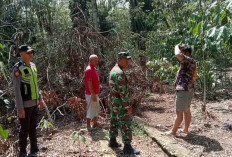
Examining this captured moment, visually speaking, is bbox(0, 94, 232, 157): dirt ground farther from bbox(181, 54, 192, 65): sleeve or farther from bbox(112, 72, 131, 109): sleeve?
bbox(181, 54, 192, 65): sleeve

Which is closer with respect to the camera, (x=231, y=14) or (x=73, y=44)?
(x=231, y=14)

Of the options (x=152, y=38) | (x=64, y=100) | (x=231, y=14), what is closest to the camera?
(x=231, y=14)

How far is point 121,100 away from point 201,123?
8.49 feet

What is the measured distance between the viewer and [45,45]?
721 cm

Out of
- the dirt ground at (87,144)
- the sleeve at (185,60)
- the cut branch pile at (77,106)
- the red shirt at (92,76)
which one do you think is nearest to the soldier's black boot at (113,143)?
the dirt ground at (87,144)

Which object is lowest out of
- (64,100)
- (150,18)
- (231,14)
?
(64,100)

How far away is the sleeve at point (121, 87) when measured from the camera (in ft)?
13.2

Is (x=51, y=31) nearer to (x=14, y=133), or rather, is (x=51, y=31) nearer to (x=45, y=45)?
(x=45, y=45)

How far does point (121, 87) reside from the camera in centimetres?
404

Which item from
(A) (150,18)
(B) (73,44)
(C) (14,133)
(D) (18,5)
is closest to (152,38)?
(A) (150,18)

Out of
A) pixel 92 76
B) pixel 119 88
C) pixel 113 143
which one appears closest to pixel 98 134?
pixel 113 143

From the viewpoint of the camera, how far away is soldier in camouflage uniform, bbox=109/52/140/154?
13.3ft

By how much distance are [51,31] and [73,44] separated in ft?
4.85

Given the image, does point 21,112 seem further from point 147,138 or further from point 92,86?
point 147,138
